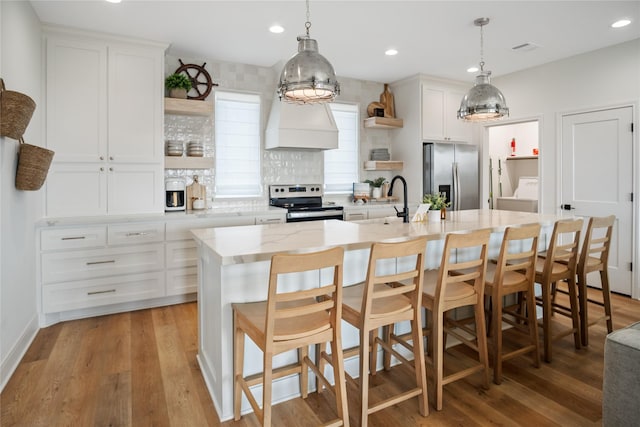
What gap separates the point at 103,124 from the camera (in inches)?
143

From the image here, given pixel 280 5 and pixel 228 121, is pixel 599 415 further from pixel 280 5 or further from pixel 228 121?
pixel 228 121

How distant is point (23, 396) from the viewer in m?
2.21

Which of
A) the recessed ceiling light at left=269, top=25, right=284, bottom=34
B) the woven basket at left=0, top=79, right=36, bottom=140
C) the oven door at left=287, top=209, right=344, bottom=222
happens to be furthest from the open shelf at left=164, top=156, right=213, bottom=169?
the woven basket at left=0, top=79, right=36, bottom=140

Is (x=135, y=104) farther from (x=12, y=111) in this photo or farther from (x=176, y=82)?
(x=12, y=111)

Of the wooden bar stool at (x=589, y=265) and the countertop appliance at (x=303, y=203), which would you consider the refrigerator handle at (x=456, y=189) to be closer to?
the countertop appliance at (x=303, y=203)

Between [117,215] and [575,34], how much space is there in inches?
187

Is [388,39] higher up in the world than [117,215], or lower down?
higher up

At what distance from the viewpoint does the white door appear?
13.3 feet

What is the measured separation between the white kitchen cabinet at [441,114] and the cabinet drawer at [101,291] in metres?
3.82

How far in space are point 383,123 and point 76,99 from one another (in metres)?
3.59

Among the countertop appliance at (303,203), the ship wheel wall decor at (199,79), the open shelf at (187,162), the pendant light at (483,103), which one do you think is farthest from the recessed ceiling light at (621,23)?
the open shelf at (187,162)

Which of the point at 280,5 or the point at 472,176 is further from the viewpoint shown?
the point at 472,176

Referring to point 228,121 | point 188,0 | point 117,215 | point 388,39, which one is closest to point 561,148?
point 388,39

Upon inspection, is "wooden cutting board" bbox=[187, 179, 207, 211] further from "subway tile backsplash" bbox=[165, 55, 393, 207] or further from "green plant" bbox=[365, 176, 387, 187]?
"green plant" bbox=[365, 176, 387, 187]
